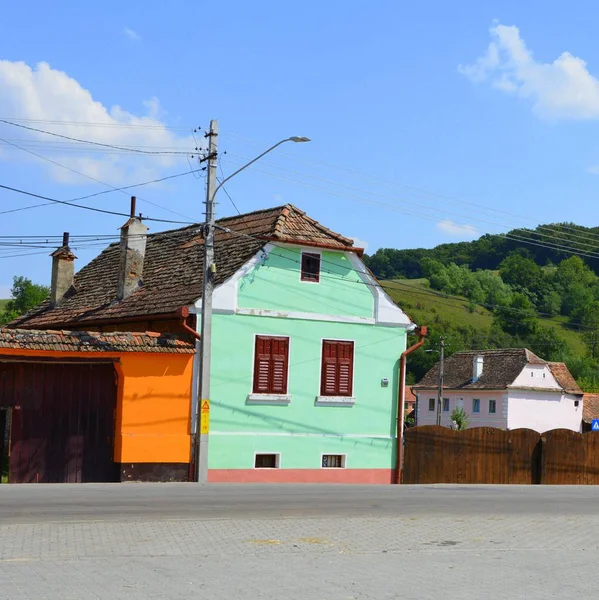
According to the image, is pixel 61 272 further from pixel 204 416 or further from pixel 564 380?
pixel 564 380

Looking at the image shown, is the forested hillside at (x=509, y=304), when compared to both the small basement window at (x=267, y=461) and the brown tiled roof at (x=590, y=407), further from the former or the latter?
the small basement window at (x=267, y=461)

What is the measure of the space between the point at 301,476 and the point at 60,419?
7662 millimetres

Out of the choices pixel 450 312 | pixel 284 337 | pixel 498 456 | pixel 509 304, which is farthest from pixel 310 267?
pixel 450 312

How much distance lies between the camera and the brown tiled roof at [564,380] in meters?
89.1

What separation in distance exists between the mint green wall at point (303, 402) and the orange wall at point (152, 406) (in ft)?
4.76

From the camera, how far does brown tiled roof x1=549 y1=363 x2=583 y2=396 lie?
89069mm

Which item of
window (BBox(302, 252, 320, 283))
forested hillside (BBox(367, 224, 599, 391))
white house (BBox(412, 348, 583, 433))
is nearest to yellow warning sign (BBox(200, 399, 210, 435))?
window (BBox(302, 252, 320, 283))

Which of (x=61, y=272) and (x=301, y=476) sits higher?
(x=61, y=272)

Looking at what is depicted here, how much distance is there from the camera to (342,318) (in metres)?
31.1

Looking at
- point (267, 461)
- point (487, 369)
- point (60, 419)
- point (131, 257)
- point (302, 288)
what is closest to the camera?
point (60, 419)

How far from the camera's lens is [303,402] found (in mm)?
30047

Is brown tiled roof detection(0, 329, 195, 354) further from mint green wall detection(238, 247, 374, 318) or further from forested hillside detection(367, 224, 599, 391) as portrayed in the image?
forested hillside detection(367, 224, 599, 391)

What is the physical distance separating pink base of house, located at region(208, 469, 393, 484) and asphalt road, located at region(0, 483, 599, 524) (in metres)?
4.59

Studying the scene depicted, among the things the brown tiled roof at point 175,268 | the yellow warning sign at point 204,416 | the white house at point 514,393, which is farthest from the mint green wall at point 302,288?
the white house at point 514,393
